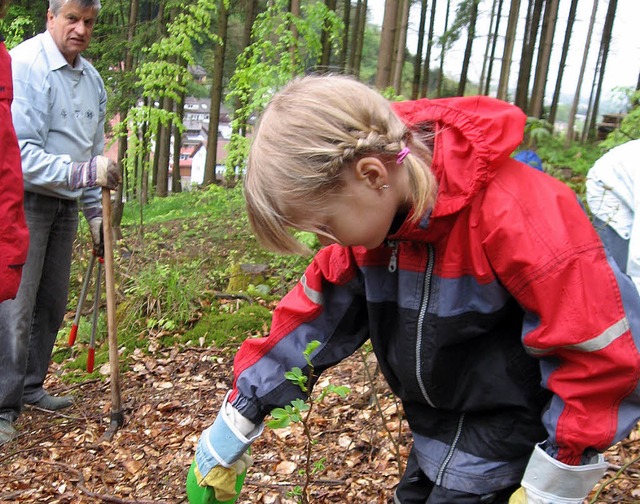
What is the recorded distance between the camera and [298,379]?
1.56 metres

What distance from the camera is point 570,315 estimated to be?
1.17 m

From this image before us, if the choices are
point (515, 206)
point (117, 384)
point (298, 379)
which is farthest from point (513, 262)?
point (117, 384)

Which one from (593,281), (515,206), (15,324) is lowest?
(15,324)

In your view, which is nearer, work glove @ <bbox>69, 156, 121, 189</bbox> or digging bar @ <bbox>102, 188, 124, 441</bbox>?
work glove @ <bbox>69, 156, 121, 189</bbox>

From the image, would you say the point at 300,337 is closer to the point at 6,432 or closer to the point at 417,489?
the point at 417,489

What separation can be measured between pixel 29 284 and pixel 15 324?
0.24m

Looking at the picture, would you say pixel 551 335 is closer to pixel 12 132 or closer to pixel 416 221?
pixel 416 221

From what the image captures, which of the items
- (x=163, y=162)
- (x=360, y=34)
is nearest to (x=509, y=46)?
(x=360, y=34)

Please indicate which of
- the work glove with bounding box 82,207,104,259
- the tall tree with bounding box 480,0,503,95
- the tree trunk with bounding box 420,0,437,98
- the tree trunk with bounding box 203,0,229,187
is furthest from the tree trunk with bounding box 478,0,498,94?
the work glove with bounding box 82,207,104,259

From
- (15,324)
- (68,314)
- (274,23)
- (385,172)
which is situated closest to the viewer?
(385,172)

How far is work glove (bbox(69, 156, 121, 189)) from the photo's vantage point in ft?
10.4

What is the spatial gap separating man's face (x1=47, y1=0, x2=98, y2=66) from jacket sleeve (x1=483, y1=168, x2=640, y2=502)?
9.61 feet

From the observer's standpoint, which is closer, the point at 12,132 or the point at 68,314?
the point at 12,132

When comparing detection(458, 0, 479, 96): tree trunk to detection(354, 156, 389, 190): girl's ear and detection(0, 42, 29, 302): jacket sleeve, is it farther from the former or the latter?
detection(354, 156, 389, 190): girl's ear
